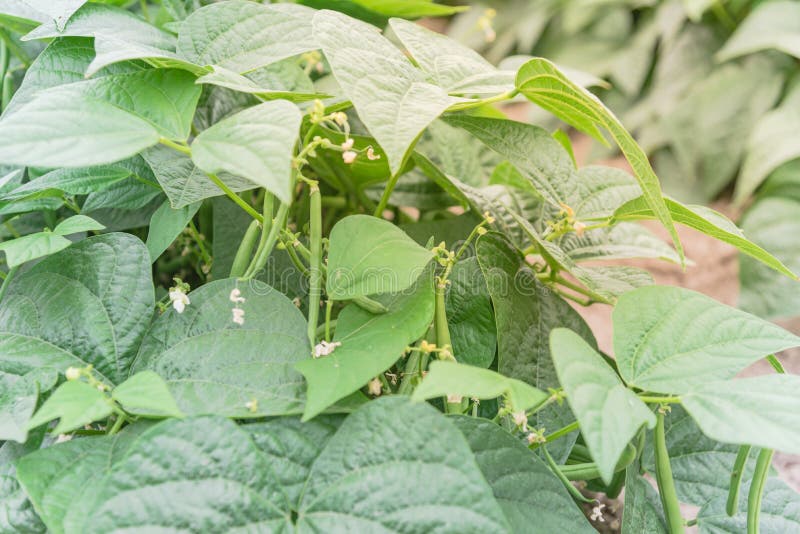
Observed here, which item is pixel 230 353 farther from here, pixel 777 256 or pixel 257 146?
pixel 777 256

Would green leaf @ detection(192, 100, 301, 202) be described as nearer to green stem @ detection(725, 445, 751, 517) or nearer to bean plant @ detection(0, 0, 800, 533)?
bean plant @ detection(0, 0, 800, 533)

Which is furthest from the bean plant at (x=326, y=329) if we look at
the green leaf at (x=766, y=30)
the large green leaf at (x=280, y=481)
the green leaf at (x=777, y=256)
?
the green leaf at (x=766, y=30)

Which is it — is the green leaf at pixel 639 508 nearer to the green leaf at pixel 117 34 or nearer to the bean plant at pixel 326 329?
the bean plant at pixel 326 329

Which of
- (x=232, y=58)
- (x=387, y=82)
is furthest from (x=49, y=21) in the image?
(x=387, y=82)

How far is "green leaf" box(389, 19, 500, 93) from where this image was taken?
1.34ft

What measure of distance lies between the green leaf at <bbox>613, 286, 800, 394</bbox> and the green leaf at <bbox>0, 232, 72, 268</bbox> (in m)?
0.28

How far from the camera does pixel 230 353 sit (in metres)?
0.34

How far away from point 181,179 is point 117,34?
10 cm

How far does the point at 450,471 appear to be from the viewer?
0.28 meters

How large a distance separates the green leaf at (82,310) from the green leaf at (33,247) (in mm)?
29

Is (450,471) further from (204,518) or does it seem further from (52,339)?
(52,339)

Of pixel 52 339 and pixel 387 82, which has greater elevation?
pixel 387 82

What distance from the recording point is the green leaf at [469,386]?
0.87 feet

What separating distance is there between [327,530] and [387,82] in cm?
21
